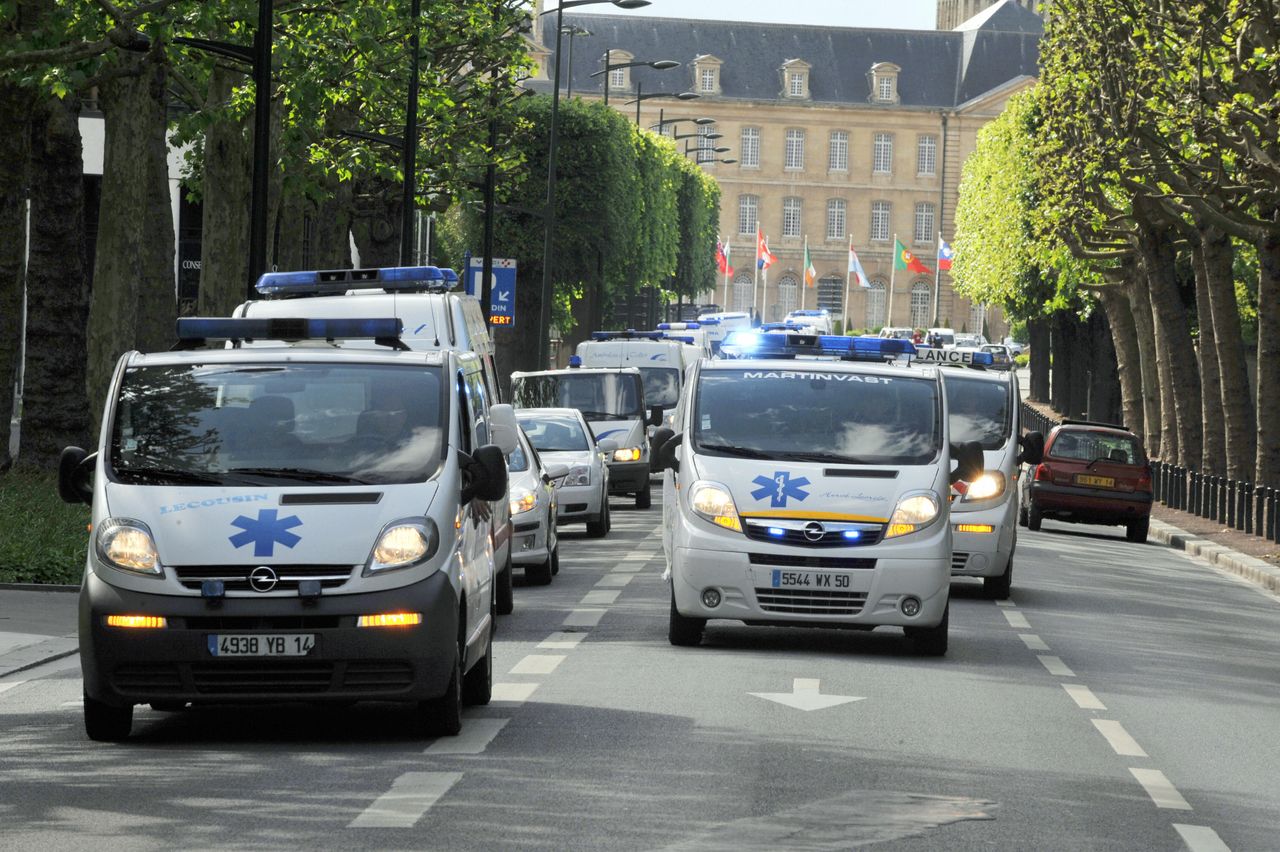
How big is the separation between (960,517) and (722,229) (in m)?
137

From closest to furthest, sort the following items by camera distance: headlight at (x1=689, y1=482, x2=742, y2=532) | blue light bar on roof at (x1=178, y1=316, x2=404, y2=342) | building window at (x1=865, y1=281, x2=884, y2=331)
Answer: blue light bar on roof at (x1=178, y1=316, x2=404, y2=342) → headlight at (x1=689, y1=482, x2=742, y2=532) → building window at (x1=865, y1=281, x2=884, y2=331)

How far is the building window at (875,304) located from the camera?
153 m

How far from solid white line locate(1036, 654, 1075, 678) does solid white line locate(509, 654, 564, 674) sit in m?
3.07

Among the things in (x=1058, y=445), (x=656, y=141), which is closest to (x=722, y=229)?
(x=656, y=141)

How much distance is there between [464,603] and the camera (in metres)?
11.0

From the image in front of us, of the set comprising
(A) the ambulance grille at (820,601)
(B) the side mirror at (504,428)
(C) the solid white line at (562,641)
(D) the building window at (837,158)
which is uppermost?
(D) the building window at (837,158)

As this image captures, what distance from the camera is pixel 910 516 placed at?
594 inches

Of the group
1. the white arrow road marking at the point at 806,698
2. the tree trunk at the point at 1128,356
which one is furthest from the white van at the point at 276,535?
the tree trunk at the point at 1128,356

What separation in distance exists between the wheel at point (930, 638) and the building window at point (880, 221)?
468ft

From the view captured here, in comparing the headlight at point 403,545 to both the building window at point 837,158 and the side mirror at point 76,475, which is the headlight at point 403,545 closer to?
the side mirror at point 76,475

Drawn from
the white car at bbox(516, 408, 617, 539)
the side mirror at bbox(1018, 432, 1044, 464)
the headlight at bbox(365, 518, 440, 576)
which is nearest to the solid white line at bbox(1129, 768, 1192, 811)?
the headlight at bbox(365, 518, 440, 576)

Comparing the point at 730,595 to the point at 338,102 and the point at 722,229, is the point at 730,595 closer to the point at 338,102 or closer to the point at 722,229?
the point at 338,102

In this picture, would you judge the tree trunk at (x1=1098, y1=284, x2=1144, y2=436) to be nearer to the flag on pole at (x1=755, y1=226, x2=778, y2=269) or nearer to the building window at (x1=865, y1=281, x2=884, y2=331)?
the flag on pole at (x1=755, y1=226, x2=778, y2=269)

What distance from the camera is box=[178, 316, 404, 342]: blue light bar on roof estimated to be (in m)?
11.8
